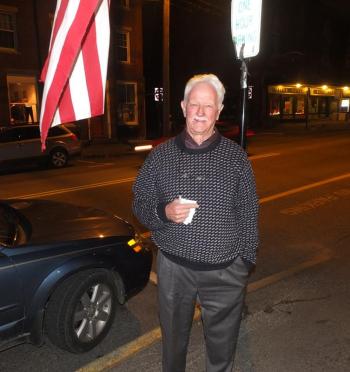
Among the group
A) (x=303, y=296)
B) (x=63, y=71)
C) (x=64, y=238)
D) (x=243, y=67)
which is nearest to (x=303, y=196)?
(x=303, y=296)

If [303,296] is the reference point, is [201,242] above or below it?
above

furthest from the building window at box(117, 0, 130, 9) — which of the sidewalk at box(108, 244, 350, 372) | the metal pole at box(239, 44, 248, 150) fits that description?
the sidewalk at box(108, 244, 350, 372)

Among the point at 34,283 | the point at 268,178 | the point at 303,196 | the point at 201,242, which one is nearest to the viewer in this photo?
the point at 201,242

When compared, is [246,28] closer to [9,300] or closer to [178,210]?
[178,210]

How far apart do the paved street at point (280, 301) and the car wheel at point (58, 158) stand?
4.27 metres

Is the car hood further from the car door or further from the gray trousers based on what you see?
the gray trousers

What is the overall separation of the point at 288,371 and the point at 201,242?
1473 mm

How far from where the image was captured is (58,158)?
14523 mm

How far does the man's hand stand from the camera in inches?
92.0

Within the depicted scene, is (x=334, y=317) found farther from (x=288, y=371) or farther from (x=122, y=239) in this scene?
(x=122, y=239)

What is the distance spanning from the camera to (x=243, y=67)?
151 inches

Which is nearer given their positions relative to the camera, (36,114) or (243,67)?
(243,67)

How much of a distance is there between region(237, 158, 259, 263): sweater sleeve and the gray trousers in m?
0.09

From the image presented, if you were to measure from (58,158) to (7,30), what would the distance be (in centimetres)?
768
